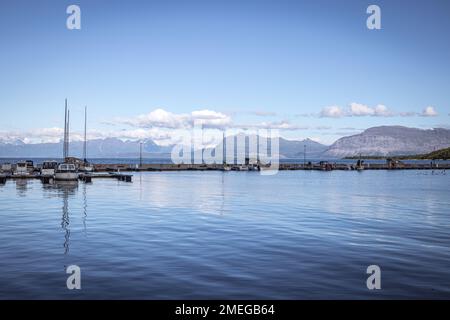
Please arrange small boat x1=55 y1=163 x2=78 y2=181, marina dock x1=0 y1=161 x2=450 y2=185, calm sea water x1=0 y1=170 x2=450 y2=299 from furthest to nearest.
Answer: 1. marina dock x1=0 y1=161 x2=450 y2=185
2. small boat x1=55 y1=163 x2=78 y2=181
3. calm sea water x1=0 y1=170 x2=450 y2=299

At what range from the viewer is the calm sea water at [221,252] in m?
14.9

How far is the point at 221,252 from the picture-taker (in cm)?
2075

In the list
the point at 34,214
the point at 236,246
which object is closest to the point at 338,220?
the point at 236,246

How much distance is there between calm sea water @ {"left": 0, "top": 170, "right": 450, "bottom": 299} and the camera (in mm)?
14906

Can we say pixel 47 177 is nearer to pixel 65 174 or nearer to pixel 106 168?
pixel 65 174

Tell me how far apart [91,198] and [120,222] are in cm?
1918

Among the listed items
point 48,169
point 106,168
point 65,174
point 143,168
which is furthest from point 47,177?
point 143,168

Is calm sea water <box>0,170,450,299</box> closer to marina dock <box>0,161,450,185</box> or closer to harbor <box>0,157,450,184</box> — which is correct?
harbor <box>0,157,450,184</box>

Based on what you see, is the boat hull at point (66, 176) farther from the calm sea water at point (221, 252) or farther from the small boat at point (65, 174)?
the calm sea water at point (221, 252)

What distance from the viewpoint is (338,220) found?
107 feet

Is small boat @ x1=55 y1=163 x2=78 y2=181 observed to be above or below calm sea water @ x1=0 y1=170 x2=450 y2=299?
above

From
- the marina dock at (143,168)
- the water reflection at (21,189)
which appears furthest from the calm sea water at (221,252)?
the marina dock at (143,168)

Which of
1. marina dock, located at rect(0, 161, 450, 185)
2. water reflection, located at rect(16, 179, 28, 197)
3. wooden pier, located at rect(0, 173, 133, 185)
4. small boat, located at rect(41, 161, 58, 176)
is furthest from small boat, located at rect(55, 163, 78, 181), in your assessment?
water reflection, located at rect(16, 179, 28, 197)
